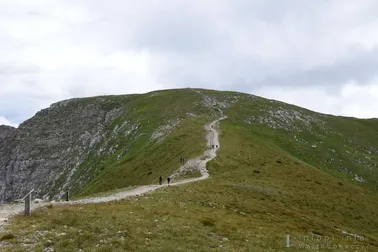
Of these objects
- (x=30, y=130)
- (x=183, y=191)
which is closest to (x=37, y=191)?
(x=30, y=130)

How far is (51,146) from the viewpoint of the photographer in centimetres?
17138

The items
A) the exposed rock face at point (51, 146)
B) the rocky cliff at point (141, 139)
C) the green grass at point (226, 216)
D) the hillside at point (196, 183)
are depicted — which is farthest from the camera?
the exposed rock face at point (51, 146)

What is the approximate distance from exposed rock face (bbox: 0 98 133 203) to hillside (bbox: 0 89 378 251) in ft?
2.03

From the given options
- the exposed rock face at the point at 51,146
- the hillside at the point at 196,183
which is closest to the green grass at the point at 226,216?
the hillside at the point at 196,183

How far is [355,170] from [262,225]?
89.9 meters

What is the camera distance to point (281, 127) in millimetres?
135500

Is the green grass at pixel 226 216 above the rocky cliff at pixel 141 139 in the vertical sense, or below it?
below

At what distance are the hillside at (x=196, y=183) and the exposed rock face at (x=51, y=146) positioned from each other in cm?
62

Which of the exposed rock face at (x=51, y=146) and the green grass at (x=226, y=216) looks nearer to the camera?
the green grass at (x=226, y=216)

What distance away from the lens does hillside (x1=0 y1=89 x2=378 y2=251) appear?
2719cm

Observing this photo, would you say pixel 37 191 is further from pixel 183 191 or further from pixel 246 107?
pixel 183 191

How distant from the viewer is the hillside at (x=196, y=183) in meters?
27.2

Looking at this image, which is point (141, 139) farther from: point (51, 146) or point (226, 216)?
point (226, 216)

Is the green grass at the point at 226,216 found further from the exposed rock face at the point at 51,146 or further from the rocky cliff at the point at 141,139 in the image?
the exposed rock face at the point at 51,146
